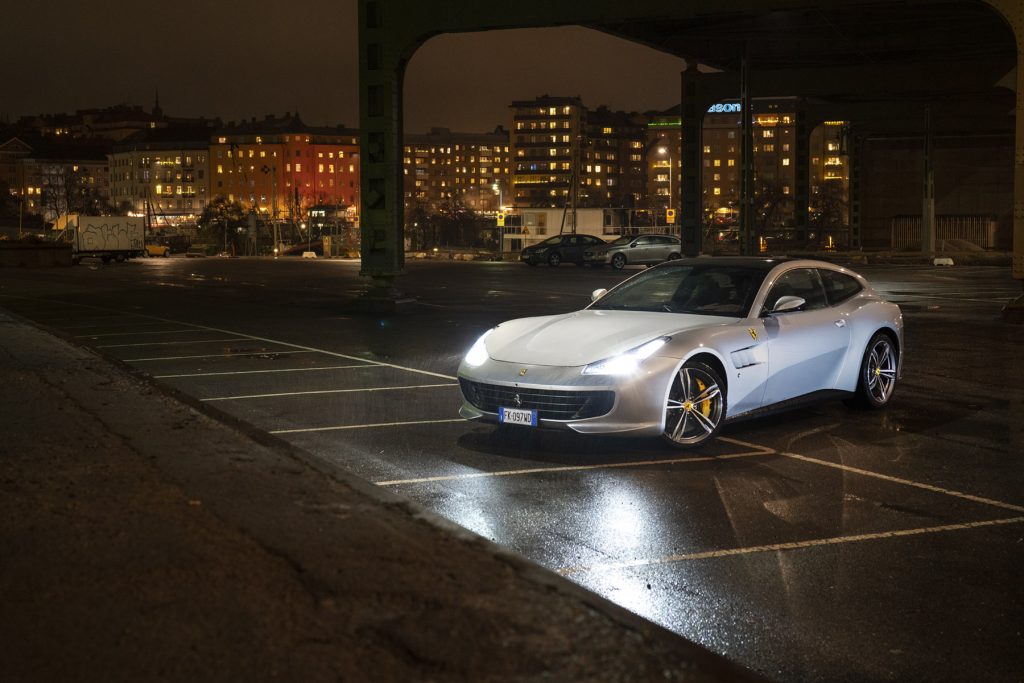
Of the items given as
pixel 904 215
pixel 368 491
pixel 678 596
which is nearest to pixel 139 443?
pixel 368 491

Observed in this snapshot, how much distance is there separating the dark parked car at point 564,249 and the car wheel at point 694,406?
41.4 metres

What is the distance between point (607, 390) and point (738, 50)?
2812cm

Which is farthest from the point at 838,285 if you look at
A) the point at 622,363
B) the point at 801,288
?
the point at 622,363

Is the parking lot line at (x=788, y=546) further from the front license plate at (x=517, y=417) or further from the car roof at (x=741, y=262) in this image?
the car roof at (x=741, y=262)

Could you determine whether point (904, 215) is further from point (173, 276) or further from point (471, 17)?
point (471, 17)

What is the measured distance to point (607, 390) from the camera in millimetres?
7984

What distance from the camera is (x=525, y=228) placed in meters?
81.3

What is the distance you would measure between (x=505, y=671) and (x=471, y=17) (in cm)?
1964

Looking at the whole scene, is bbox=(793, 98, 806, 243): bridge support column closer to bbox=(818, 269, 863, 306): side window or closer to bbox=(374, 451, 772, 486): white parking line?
bbox=(818, 269, 863, 306): side window

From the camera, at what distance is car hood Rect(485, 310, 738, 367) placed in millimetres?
8297

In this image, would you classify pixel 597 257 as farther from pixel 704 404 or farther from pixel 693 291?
pixel 704 404

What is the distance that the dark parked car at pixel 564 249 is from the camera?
49.9 metres

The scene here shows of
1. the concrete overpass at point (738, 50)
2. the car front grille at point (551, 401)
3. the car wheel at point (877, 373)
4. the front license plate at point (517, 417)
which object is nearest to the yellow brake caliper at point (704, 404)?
the car front grille at point (551, 401)

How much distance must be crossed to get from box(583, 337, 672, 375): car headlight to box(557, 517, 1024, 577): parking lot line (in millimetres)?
2312
